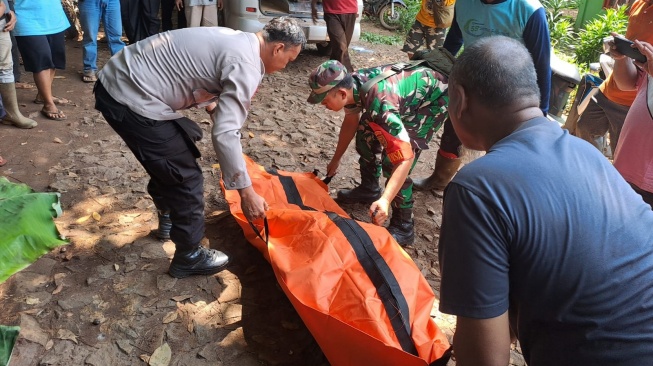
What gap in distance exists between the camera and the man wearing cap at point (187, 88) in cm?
228

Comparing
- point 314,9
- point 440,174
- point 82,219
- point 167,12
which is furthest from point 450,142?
point 167,12

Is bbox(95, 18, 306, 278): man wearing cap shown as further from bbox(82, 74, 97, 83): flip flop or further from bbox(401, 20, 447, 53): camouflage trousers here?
bbox(401, 20, 447, 53): camouflage trousers

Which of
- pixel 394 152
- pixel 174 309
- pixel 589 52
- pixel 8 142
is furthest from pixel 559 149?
pixel 589 52

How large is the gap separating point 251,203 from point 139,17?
5102mm

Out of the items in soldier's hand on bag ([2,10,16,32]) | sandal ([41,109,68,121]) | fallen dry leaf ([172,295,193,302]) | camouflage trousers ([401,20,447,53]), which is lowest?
sandal ([41,109,68,121])

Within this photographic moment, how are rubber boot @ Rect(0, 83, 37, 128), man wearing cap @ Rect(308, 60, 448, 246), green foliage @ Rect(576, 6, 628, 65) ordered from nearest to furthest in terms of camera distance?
1. man wearing cap @ Rect(308, 60, 448, 246)
2. rubber boot @ Rect(0, 83, 37, 128)
3. green foliage @ Rect(576, 6, 628, 65)

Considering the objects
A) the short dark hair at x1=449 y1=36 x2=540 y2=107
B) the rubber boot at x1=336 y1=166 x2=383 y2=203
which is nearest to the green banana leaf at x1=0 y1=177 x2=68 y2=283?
the short dark hair at x1=449 y1=36 x2=540 y2=107

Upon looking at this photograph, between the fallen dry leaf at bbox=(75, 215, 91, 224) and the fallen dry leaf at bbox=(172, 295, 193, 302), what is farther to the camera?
the fallen dry leaf at bbox=(75, 215, 91, 224)

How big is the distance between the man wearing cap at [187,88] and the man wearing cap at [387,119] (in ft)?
2.01

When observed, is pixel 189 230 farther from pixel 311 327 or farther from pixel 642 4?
pixel 642 4

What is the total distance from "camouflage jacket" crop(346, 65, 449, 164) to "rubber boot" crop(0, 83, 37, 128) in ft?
10.3

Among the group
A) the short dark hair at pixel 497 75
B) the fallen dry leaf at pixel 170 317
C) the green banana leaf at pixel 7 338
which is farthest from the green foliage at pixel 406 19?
the green banana leaf at pixel 7 338

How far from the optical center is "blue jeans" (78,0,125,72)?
554 centimetres

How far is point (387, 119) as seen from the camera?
286 cm
